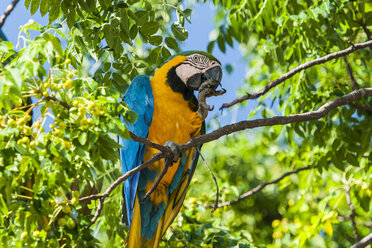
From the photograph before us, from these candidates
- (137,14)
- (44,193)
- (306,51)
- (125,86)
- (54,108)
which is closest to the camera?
(54,108)

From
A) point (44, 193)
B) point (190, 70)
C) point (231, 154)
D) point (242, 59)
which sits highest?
point (242, 59)

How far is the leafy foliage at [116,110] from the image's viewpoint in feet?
4.49

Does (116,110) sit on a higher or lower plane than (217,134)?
lower

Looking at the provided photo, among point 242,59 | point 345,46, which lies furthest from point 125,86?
point 242,59

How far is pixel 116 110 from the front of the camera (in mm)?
1438

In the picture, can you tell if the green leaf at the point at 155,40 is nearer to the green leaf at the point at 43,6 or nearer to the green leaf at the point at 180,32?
the green leaf at the point at 180,32

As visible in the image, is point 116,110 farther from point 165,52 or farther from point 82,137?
point 165,52

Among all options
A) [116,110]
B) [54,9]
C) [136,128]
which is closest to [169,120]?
[136,128]

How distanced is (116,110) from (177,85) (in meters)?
0.95

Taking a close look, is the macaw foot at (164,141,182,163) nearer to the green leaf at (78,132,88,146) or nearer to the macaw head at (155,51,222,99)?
the macaw head at (155,51,222,99)

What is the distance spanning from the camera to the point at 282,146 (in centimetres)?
441

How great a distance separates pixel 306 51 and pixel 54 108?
1735mm

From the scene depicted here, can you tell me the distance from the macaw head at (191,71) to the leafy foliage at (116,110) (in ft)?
0.61

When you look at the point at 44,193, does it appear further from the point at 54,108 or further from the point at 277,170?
the point at 277,170
